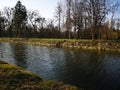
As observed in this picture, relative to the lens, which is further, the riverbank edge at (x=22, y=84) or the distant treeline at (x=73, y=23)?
the distant treeline at (x=73, y=23)

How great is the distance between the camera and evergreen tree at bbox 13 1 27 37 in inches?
3317

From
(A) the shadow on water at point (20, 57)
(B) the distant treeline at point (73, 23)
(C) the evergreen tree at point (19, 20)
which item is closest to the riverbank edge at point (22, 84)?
(A) the shadow on water at point (20, 57)

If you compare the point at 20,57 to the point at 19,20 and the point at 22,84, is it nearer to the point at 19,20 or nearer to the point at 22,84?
the point at 22,84

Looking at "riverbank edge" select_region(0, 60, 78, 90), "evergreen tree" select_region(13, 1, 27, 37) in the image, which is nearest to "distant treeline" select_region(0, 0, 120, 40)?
"evergreen tree" select_region(13, 1, 27, 37)

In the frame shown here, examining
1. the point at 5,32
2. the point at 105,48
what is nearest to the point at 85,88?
the point at 105,48

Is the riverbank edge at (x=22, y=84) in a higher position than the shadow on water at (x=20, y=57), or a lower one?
higher

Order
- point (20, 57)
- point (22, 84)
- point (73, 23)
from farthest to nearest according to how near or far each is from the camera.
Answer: point (73, 23)
point (20, 57)
point (22, 84)

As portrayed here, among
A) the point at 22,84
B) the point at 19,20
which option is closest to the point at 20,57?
the point at 22,84

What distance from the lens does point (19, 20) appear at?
3314 inches

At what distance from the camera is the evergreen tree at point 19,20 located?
84262 millimetres

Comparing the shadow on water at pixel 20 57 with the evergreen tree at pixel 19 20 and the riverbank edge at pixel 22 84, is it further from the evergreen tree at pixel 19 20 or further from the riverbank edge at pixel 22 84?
the evergreen tree at pixel 19 20

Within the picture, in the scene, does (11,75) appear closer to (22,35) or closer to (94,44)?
(94,44)

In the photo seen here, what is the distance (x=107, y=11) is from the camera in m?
50.6

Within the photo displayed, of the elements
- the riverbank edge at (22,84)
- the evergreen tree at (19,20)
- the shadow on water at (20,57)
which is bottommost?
the shadow on water at (20,57)
